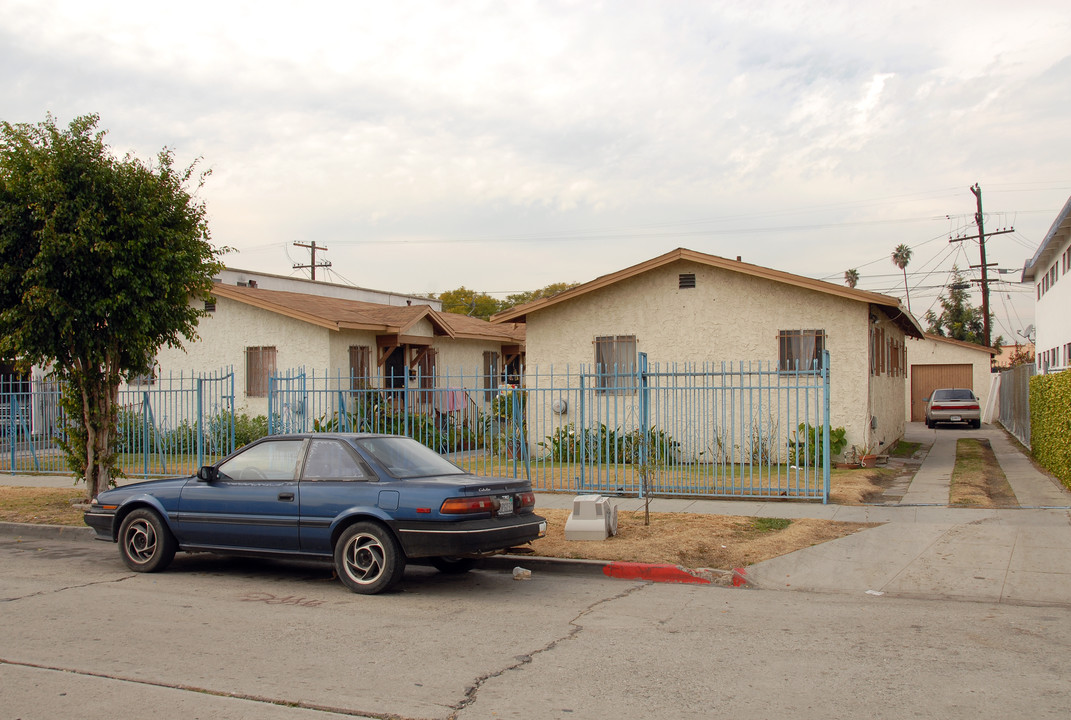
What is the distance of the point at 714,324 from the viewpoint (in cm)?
1752

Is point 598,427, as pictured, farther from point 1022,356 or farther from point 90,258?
point 1022,356

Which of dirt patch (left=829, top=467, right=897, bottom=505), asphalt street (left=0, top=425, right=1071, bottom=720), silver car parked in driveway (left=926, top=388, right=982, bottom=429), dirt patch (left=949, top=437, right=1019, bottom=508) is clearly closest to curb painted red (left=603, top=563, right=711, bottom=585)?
asphalt street (left=0, top=425, right=1071, bottom=720)

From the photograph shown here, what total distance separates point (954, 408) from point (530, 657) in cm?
2909

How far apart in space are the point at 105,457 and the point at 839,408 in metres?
12.8

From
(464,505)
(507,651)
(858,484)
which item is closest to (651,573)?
(464,505)

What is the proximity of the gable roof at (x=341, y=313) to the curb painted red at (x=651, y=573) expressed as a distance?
13115mm

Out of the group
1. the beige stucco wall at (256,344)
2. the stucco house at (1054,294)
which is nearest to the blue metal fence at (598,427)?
the beige stucco wall at (256,344)

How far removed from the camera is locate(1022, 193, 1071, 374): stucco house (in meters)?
20.6

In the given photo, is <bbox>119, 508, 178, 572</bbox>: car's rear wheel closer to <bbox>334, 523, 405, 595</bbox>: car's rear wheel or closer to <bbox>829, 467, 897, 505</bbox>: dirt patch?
<bbox>334, 523, 405, 595</bbox>: car's rear wheel

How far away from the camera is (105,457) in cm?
1255

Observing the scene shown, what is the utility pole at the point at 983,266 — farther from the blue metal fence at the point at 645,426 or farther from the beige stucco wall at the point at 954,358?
the blue metal fence at the point at 645,426

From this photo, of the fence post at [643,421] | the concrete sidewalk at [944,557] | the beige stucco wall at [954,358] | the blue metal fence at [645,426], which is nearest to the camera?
the concrete sidewalk at [944,557]

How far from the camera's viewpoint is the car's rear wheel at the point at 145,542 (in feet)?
28.2

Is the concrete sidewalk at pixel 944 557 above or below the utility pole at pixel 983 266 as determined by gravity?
below
